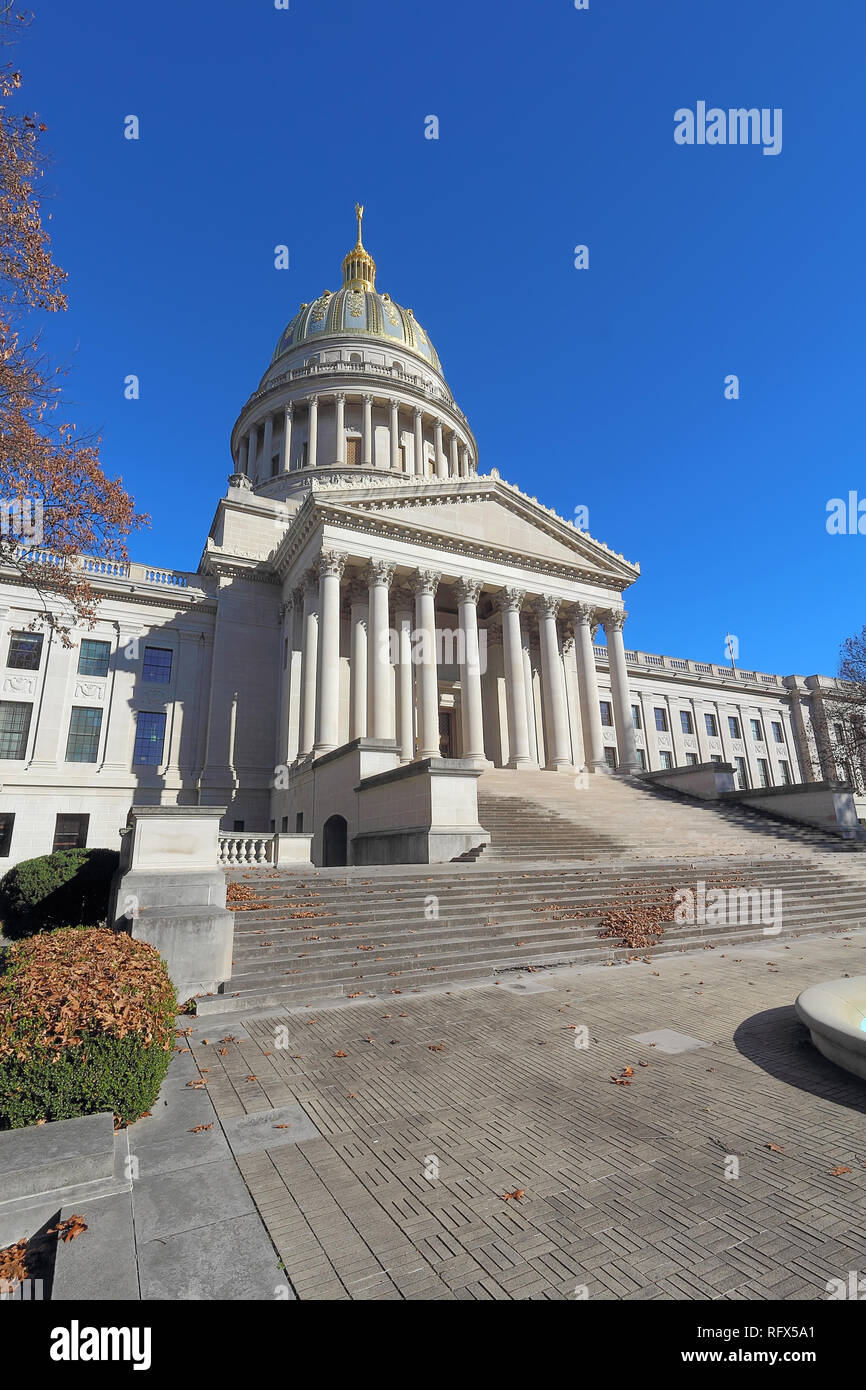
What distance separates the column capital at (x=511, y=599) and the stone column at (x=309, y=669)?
402 inches

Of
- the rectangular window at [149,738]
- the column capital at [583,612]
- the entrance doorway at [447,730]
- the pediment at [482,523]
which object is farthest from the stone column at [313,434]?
the column capital at [583,612]

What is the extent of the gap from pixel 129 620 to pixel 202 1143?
3476cm

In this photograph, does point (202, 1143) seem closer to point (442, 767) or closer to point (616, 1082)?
point (616, 1082)

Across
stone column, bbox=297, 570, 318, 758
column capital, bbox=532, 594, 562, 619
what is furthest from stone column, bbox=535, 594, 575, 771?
stone column, bbox=297, 570, 318, 758

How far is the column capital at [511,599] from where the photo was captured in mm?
34125

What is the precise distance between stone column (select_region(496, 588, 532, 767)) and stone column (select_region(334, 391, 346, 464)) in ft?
77.4

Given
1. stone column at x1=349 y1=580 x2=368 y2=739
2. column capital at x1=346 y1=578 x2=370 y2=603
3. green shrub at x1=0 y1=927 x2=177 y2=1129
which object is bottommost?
green shrub at x1=0 y1=927 x2=177 y2=1129

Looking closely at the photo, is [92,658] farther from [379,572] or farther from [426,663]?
[426,663]

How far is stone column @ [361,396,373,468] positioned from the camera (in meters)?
51.7

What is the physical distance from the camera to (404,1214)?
381 centimetres

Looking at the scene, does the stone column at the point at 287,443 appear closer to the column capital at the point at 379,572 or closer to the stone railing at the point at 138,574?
the stone railing at the point at 138,574

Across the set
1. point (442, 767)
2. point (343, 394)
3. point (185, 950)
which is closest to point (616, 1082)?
point (185, 950)

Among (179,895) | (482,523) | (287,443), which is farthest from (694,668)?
(179,895)

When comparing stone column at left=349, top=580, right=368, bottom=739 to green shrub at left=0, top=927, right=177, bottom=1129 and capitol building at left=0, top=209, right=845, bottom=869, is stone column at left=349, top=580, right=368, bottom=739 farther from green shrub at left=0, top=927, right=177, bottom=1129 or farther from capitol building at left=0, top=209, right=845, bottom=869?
green shrub at left=0, top=927, right=177, bottom=1129
